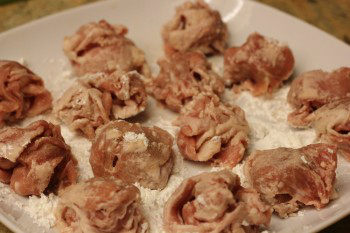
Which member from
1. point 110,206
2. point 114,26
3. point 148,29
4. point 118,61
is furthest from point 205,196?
point 148,29

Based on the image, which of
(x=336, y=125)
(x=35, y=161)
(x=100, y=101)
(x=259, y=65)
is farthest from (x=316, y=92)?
(x=35, y=161)

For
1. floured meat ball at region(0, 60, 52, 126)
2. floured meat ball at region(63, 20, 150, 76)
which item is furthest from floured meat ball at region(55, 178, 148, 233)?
floured meat ball at region(63, 20, 150, 76)

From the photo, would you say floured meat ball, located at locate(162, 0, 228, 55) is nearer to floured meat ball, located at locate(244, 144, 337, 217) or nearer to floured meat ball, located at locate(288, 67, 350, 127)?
floured meat ball, located at locate(288, 67, 350, 127)

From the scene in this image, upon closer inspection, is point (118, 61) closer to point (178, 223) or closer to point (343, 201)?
point (178, 223)

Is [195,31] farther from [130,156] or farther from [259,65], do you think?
[130,156]

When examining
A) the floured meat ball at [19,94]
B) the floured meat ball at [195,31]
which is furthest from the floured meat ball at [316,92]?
the floured meat ball at [19,94]

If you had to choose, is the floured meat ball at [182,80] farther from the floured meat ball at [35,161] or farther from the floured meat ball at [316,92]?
→ the floured meat ball at [35,161]
